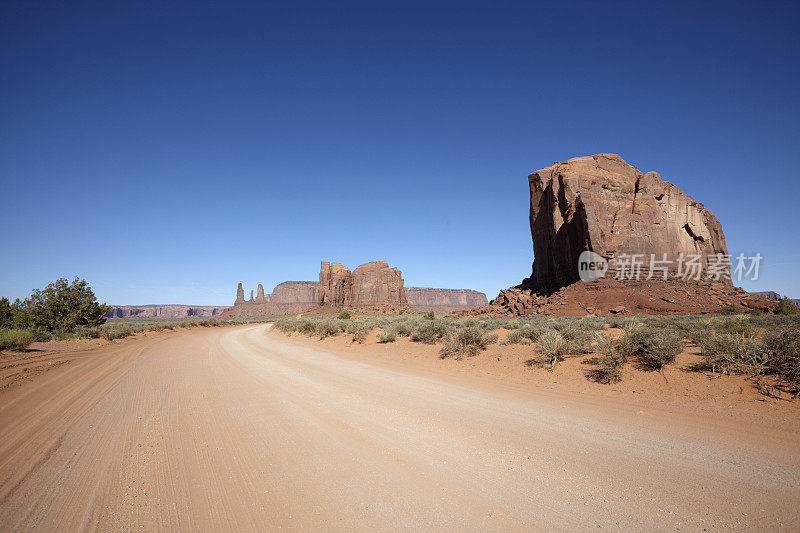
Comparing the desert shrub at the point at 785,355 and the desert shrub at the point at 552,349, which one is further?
the desert shrub at the point at 552,349

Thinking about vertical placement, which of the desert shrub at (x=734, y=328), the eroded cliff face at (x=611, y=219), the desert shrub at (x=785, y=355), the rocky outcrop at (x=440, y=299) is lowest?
the rocky outcrop at (x=440, y=299)

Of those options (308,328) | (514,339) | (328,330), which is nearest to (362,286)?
(308,328)

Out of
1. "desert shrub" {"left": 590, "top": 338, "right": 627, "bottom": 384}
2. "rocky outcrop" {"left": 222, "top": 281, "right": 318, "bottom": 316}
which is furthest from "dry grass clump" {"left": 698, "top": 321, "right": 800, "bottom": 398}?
"rocky outcrop" {"left": 222, "top": 281, "right": 318, "bottom": 316}

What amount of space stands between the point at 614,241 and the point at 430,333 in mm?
42078

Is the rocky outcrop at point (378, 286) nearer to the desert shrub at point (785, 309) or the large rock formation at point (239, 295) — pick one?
the large rock formation at point (239, 295)

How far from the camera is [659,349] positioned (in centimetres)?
632

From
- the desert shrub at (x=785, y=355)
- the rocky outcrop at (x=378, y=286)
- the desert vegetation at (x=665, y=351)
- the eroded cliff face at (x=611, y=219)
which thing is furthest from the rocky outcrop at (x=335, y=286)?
the desert shrub at (x=785, y=355)

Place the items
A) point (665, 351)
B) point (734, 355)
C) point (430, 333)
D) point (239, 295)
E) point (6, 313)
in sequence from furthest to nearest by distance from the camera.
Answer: point (239, 295) < point (6, 313) < point (430, 333) < point (665, 351) < point (734, 355)

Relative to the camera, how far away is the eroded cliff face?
44094 millimetres

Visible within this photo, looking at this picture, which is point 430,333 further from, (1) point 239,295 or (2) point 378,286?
(1) point 239,295

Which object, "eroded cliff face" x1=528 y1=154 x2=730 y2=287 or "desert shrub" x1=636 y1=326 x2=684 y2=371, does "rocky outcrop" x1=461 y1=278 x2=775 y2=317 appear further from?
"desert shrub" x1=636 y1=326 x2=684 y2=371

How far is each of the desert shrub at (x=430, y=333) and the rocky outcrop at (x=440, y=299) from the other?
165 m

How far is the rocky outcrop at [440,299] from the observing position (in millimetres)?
183000

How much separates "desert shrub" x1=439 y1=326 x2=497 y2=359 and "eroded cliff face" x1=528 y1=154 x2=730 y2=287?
39.6 meters
